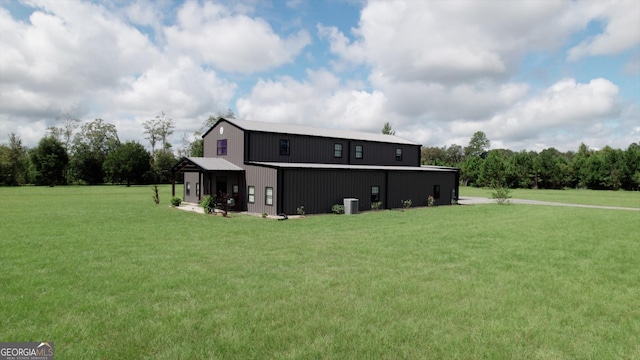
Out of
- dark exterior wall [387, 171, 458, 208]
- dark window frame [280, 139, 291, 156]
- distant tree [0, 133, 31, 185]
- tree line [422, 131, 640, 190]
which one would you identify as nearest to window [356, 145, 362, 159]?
dark exterior wall [387, 171, 458, 208]

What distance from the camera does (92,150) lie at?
76500 mm

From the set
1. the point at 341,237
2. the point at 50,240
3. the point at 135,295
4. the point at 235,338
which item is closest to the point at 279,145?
the point at 341,237

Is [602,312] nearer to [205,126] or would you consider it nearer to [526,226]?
[526,226]

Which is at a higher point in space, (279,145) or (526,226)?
(279,145)

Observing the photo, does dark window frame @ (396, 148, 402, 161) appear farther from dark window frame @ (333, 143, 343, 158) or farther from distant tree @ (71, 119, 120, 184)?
distant tree @ (71, 119, 120, 184)

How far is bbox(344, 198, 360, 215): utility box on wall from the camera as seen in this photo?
2372 centimetres

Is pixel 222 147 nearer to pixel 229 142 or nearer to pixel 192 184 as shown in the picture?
pixel 229 142

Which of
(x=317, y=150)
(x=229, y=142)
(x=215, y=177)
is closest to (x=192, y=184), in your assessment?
(x=215, y=177)

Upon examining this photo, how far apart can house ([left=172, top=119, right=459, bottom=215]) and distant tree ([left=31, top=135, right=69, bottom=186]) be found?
46793mm

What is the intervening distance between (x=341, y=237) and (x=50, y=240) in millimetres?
10835

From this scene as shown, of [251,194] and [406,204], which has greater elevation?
[251,194]

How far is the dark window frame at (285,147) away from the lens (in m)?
27.3

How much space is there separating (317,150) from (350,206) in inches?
281

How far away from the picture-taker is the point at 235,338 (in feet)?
18.2
